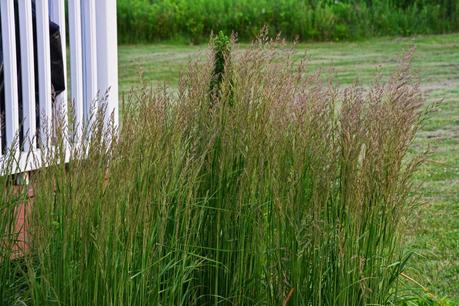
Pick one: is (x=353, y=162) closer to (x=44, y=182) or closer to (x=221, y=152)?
(x=221, y=152)

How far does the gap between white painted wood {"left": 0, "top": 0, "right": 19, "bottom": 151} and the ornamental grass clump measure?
95 cm

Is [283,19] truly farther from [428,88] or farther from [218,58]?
[218,58]

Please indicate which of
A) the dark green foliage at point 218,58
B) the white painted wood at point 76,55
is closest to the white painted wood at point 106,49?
the white painted wood at point 76,55

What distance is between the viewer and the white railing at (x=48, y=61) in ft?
14.9

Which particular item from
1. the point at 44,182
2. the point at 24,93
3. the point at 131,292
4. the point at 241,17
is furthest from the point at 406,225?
the point at 241,17

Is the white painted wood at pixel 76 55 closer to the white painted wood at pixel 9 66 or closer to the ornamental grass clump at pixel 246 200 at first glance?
the white painted wood at pixel 9 66

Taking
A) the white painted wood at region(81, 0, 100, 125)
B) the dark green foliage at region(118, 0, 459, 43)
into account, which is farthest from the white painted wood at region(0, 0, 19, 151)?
the dark green foliage at region(118, 0, 459, 43)

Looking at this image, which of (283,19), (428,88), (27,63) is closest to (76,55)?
(27,63)

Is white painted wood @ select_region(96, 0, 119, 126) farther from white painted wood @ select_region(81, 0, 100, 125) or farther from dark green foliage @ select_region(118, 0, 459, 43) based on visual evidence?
A: dark green foliage @ select_region(118, 0, 459, 43)

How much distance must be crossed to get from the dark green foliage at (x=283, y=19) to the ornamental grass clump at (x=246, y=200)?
14210 millimetres

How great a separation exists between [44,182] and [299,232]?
36.6 inches

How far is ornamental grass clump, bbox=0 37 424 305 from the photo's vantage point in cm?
310

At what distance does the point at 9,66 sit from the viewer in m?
4.55

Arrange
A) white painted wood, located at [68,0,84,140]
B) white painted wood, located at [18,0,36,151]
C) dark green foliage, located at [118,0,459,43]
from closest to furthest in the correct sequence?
white painted wood, located at [18,0,36,151]
white painted wood, located at [68,0,84,140]
dark green foliage, located at [118,0,459,43]
